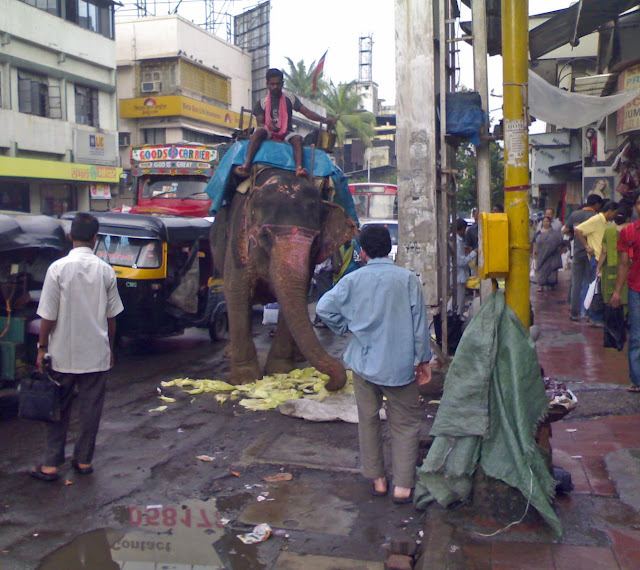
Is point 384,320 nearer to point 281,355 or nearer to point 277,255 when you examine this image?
point 277,255

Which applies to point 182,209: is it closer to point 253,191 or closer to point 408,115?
point 253,191

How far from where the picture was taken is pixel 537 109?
9.47m

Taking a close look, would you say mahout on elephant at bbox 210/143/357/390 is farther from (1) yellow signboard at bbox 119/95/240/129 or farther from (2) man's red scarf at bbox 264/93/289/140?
(1) yellow signboard at bbox 119/95/240/129

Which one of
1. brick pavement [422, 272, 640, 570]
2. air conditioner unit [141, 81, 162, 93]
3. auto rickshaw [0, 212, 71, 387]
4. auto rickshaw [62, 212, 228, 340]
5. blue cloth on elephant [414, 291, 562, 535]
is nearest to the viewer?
brick pavement [422, 272, 640, 570]

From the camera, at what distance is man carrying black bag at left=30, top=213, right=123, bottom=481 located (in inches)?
214

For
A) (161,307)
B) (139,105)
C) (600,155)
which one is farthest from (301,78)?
(161,307)

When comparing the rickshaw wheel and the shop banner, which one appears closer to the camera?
the rickshaw wheel

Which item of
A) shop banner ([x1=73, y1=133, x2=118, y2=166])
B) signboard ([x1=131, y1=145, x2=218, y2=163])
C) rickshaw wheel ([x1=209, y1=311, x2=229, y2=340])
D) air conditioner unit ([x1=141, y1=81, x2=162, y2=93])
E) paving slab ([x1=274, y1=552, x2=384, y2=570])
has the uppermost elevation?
air conditioner unit ([x1=141, y1=81, x2=162, y2=93])

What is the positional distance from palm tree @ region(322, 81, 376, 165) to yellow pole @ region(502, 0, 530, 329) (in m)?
52.0

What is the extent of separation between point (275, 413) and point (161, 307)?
331 centimetres

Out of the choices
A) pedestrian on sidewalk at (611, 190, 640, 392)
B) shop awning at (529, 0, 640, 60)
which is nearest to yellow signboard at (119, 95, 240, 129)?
shop awning at (529, 0, 640, 60)

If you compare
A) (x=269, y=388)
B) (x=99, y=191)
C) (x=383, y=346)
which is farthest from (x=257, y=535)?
(x=99, y=191)

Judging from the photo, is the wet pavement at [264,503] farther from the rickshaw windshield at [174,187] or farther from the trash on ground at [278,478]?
the rickshaw windshield at [174,187]

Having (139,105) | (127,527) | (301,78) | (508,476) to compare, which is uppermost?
(301,78)
